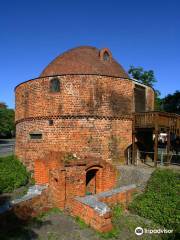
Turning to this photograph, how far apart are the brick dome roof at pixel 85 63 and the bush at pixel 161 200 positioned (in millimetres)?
8006

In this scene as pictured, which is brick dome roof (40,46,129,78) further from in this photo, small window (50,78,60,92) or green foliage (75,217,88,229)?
green foliage (75,217,88,229)

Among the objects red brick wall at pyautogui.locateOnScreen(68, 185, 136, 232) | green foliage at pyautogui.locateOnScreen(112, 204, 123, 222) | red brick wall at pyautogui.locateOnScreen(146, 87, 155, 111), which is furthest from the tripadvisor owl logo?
red brick wall at pyautogui.locateOnScreen(146, 87, 155, 111)

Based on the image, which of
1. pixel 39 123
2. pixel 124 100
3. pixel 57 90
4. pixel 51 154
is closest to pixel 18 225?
pixel 51 154

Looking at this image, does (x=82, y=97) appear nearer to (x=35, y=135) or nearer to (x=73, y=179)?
(x=35, y=135)

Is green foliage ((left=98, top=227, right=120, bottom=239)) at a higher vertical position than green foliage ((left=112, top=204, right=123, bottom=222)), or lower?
lower

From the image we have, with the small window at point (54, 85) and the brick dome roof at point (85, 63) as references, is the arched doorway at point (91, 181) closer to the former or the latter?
the small window at point (54, 85)

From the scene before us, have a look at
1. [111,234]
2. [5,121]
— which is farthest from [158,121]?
[5,121]

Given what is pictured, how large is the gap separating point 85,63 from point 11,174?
8779mm

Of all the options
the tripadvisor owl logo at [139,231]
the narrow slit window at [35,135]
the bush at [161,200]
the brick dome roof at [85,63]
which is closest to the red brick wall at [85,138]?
the narrow slit window at [35,135]

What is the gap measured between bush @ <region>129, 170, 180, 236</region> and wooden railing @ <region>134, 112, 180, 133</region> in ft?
10.7

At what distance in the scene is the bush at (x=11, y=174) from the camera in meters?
15.9

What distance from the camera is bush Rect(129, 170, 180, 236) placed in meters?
11.3

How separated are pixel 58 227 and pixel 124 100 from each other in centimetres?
929

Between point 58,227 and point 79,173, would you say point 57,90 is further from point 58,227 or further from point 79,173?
point 58,227
